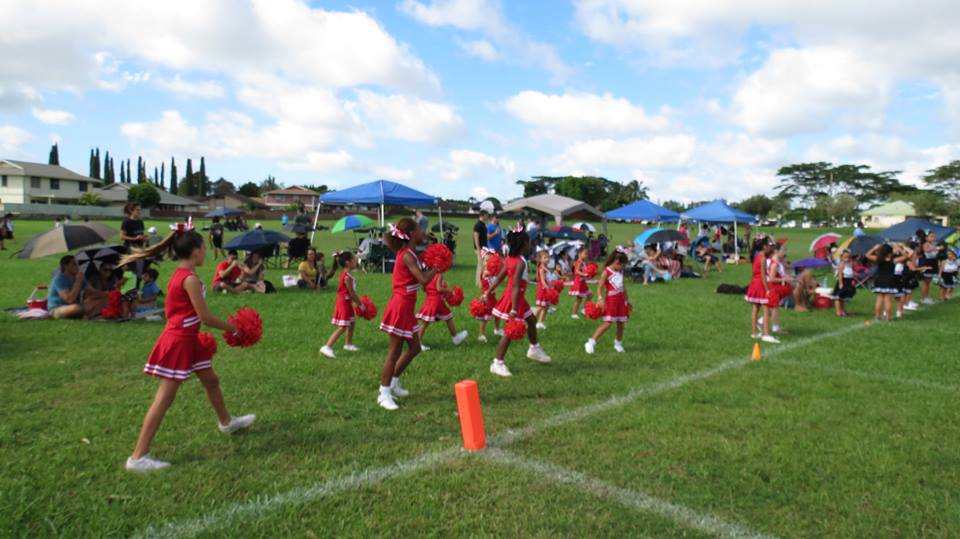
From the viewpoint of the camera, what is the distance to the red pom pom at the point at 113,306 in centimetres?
989

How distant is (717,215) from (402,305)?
24961 mm

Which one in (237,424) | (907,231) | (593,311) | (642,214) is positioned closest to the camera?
(237,424)

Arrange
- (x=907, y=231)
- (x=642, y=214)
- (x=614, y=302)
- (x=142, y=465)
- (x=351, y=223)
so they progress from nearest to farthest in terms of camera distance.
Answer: (x=142, y=465) → (x=614, y=302) → (x=907, y=231) → (x=351, y=223) → (x=642, y=214)

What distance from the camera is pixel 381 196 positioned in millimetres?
20172

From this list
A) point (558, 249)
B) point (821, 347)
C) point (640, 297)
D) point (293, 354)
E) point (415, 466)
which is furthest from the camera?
point (558, 249)

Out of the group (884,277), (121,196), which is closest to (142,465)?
(884,277)

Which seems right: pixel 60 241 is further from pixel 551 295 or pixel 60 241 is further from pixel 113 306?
pixel 551 295

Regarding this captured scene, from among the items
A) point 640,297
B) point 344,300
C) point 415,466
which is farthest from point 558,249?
point 415,466

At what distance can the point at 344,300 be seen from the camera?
8.05 metres

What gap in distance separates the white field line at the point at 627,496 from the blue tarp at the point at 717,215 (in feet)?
83.2


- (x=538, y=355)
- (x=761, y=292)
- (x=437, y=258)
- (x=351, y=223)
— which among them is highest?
(x=351, y=223)

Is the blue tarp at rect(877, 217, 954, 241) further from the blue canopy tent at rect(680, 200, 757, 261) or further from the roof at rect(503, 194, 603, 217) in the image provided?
the roof at rect(503, 194, 603, 217)

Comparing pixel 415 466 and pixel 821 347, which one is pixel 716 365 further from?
pixel 415 466

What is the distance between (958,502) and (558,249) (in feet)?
52.4
